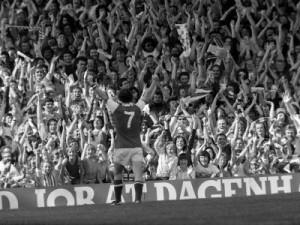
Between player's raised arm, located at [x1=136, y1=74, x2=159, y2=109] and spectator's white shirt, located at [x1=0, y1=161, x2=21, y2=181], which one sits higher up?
player's raised arm, located at [x1=136, y1=74, x2=159, y2=109]

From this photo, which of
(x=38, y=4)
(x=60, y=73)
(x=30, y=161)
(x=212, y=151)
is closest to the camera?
(x=30, y=161)

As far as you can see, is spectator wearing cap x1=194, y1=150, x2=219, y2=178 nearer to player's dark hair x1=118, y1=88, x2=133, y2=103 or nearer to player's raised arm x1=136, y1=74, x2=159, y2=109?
player's raised arm x1=136, y1=74, x2=159, y2=109

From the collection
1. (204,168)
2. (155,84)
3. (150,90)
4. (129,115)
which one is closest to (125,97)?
(129,115)

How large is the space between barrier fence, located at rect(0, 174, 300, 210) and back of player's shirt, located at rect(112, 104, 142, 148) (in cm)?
288

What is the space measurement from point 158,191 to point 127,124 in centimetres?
363

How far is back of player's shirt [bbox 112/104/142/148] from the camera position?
15.4 meters

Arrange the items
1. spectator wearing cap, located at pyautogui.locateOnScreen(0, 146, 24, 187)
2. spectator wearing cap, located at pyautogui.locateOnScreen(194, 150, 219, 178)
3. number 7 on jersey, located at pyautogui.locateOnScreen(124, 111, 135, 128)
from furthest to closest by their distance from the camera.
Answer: spectator wearing cap, located at pyautogui.locateOnScreen(194, 150, 219, 178)
spectator wearing cap, located at pyautogui.locateOnScreen(0, 146, 24, 187)
number 7 on jersey, located at pyautogui.locateOnScreen(124, 111, 135, 128)

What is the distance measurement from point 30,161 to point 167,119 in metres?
3.49

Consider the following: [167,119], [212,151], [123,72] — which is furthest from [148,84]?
[212,151]

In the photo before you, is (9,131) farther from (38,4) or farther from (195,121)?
(38,4)

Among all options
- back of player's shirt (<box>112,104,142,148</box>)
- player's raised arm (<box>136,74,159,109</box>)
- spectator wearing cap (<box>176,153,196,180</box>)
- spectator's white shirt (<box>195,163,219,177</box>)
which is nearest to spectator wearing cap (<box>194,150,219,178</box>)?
spectator's white shirt (<box>195,163,219,177</box>)

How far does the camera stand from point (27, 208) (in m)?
17.5

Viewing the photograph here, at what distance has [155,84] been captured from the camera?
887 inches

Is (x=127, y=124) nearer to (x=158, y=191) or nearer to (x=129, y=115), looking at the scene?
(x=129, y=115)
